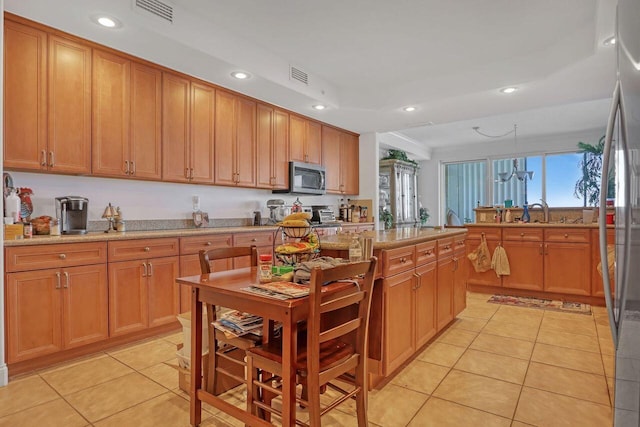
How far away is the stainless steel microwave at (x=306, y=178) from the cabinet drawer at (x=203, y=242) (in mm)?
1444

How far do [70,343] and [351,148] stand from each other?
4614 millimetres

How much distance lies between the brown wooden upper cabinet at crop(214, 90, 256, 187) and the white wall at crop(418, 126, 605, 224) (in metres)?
5.77

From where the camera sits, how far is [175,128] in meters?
3.52

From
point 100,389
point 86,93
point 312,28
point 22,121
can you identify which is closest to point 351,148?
point 312,28

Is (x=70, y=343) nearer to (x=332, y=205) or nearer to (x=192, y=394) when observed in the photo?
(x=192, y=394)

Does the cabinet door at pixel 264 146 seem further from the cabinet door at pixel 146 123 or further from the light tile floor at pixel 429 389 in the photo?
the light tile floor at pixel 429 389

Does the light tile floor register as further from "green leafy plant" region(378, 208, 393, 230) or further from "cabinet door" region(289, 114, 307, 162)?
"green leafy plant" region(378, 208, 393, 230)

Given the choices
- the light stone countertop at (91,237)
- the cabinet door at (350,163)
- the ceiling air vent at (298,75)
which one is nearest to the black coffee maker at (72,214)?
the light stone countertop at (91,237)

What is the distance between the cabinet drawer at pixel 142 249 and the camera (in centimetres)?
279

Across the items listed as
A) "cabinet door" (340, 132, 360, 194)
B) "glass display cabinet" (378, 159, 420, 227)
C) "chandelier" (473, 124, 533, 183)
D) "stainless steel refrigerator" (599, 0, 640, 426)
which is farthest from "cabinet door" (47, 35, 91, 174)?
"chandelier" (473, 124, 533, 183)

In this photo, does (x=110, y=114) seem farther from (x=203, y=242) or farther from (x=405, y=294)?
(x=405, y=294)

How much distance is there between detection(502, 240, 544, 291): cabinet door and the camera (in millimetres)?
4426

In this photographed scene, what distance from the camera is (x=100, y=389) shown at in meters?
2.21

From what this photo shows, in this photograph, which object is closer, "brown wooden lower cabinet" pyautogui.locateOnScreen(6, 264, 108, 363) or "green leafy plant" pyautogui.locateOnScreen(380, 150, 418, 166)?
"brown wooden lower cabinet" pyautogui.locateOnScreen(6, 264, 108, 363)
